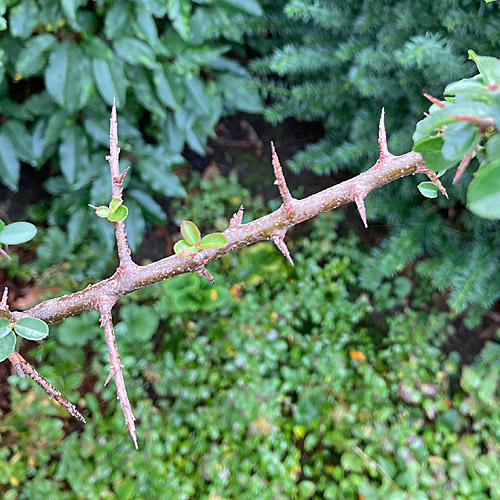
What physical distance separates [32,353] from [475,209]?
1.68 metres

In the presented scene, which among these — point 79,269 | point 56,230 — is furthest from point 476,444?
point 56,230

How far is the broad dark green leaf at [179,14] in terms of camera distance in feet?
3.99

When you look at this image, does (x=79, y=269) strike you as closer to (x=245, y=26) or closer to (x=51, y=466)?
(x=51, y=466)

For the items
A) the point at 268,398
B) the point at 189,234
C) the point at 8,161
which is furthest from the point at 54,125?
the point at 268,398

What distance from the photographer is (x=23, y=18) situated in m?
1.11

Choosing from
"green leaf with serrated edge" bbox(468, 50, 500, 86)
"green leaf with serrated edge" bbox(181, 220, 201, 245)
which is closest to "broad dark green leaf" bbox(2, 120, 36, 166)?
"green leaf with serrated edge" bbox(181, 220, 201, 245)

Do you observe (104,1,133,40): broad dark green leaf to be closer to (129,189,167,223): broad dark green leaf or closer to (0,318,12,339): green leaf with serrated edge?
(129,189,167,223): broad dark green leaf

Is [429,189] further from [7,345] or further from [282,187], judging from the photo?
[7,345]

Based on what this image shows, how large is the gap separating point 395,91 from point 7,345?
1.31m

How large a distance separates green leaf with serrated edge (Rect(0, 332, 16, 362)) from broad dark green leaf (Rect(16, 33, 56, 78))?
91 cm

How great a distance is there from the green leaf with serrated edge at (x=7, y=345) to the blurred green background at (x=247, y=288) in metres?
0.85

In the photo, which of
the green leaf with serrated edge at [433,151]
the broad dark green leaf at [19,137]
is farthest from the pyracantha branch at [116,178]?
the broad dark green leaf at [19,137]

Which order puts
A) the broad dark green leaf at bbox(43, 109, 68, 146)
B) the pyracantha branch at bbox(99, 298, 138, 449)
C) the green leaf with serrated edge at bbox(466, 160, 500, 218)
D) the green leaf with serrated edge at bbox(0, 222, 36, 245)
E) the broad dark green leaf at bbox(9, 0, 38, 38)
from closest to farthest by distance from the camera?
the green leaf with serrated edge at bbox(466, 160, 500, 218), the pyracantha branch at bbox(99, 298, 138, 449), the green leaf with serrated edge at bbox(0, 222, 36, 245), the broad dark green leaf at bbox(9, 0, 38, 38), the broad dark green leaf at bbox(43, 109, 68, 146)

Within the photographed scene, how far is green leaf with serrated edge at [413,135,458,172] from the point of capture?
15.0 inches
